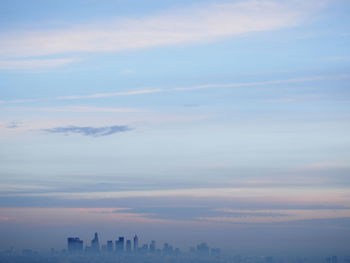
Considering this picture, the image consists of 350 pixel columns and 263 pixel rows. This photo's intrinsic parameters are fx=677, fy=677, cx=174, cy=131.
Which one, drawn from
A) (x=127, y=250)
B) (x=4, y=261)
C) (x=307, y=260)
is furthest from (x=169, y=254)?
(x=4, y=261)

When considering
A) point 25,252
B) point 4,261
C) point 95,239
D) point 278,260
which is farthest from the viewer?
point 95,239

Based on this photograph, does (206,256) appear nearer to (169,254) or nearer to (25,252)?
(169,254)

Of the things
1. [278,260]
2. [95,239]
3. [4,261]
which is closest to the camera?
[4,261]

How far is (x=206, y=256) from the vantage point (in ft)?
259

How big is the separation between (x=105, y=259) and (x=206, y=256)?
1191cm

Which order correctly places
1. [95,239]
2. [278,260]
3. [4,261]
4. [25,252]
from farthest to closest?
[95,239]
[278,260]
[25,252]
[4,261]

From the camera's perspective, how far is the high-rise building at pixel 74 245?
78.9 meters

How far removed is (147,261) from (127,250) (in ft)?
20.0

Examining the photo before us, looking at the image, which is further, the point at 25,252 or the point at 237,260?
the point at 237,260

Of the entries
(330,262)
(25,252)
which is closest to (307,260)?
(330,262)

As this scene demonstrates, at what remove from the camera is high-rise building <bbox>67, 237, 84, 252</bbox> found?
7888 centimetres

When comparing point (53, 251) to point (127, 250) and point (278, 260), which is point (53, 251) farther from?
point (278, 260)

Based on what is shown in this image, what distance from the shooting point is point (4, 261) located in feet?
210

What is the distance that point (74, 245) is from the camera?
8019 centimetres
